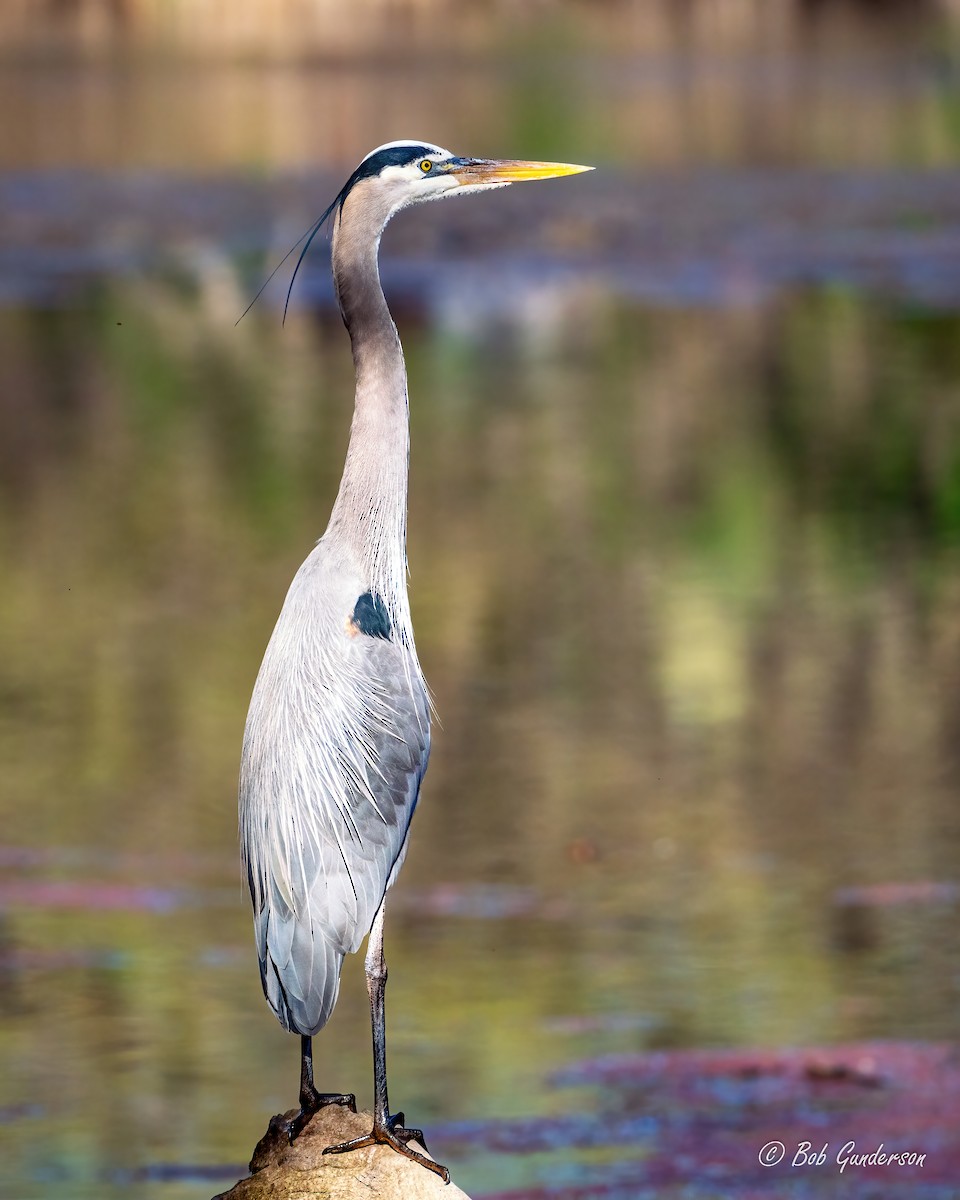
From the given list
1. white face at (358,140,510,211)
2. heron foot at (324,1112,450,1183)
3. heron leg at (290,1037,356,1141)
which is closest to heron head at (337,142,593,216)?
white face at (358,140,510,211)

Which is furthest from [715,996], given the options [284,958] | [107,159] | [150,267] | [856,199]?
[107,159]

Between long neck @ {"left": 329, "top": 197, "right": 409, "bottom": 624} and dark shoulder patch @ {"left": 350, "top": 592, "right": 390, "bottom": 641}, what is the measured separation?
A: 4 cm

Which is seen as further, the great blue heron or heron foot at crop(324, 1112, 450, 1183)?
the great blue heron

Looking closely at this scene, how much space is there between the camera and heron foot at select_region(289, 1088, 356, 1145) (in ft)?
18.1

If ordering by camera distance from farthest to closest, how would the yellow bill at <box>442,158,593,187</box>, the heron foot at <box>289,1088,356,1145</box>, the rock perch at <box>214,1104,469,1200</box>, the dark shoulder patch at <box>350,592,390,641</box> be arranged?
the yellow bill at <box>442,158,593,187</box>, the dark shoulder patch at <box>350,592,390,641</box>, the heron foot at <box>289,1088,356,1145</box>, the rock perch at <box>214,1104,469,1200</box>

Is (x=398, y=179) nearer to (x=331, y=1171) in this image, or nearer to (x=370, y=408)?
(x=370, y=408)

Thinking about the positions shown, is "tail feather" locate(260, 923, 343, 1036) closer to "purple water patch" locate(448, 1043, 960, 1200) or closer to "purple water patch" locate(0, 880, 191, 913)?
"purple water patch" locate(448, 1043, 960, 1200)

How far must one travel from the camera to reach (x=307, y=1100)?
5.55m

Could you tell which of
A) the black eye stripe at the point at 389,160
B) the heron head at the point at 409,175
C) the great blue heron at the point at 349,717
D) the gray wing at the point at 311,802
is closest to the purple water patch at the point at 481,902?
the great blue heron at the point at 349,717

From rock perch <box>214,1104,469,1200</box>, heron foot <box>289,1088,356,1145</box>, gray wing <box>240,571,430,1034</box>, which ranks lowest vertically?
rock perch <box>214,1104,469,1200</box>

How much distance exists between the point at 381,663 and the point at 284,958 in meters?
0.68

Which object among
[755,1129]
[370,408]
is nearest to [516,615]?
[755,1129]

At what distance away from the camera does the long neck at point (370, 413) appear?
5.69 metres

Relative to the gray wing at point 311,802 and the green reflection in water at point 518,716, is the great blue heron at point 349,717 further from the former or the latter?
the green reflection in water at point 518,716
